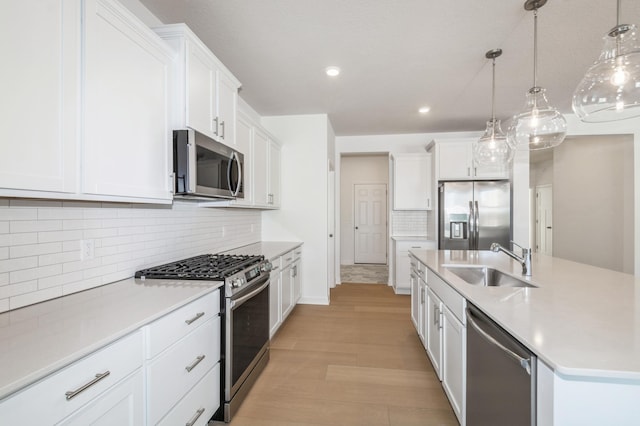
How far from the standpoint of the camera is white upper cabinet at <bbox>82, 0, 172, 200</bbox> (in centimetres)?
123

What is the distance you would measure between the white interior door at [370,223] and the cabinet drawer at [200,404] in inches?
238

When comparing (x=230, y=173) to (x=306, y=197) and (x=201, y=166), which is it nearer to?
(x=201, y=166)

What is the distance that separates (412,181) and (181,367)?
4256 millimetres

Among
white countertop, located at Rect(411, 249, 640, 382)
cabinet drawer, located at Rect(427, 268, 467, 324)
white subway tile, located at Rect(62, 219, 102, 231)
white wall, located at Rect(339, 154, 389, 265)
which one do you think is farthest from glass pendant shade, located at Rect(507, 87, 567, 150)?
white wall, located at Rect(339, 154, 389, 265)

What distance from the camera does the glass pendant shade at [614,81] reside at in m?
1.41

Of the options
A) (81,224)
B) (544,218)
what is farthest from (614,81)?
(544,218)

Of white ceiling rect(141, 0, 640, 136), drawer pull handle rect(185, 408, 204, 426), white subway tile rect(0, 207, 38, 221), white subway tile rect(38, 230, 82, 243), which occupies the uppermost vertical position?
white ceiling rect(141, 0, 640, 136)

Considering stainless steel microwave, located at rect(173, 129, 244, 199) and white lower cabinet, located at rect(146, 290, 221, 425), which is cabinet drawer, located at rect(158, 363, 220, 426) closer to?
white lower cabinet, located at rect(146, 290, 221, 425)

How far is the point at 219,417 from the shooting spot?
182 cm

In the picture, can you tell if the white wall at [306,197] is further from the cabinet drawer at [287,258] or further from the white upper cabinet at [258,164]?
the cabinet drawer at [287,258]

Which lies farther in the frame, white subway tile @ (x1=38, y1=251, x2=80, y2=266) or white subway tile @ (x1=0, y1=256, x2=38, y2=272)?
white subway tile @ (x1=38, y1=251, x2=80, y2=266)

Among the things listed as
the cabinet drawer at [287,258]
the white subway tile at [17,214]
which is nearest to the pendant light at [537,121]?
the cabinet drawer at [287,258]

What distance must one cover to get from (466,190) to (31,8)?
4.58 metres

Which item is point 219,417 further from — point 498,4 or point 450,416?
point 498,4
